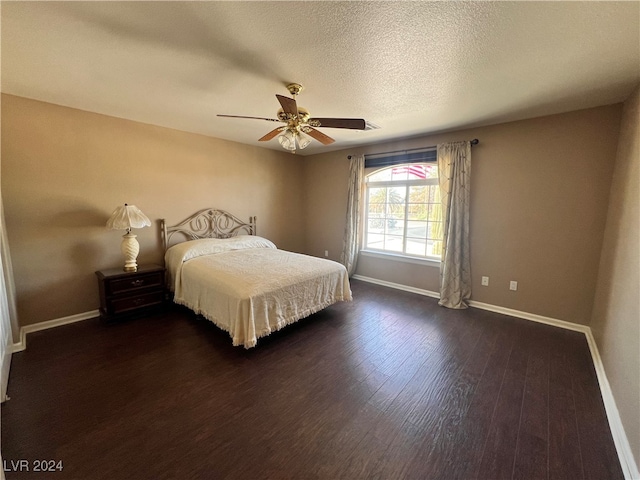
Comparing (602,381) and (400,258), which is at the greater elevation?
(400,258)

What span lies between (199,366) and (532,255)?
150 inches

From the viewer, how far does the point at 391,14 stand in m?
1.39

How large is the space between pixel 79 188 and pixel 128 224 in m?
0.69

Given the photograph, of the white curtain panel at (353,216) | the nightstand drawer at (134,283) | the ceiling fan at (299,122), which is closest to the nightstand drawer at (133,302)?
the nightstand drawer at (134,283)

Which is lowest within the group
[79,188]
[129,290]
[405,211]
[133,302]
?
[133,302]

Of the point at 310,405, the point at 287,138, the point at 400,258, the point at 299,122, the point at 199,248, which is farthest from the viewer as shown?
the point at 400,258

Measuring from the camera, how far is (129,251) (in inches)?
120

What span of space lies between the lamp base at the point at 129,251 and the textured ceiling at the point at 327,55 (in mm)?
1467

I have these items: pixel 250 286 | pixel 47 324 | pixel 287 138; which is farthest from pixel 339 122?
pixel 47 324

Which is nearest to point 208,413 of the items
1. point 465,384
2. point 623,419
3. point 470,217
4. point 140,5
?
point 465,384

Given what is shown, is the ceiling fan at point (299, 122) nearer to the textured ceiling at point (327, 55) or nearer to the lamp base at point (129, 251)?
the textured ceiling at point (327, 55)

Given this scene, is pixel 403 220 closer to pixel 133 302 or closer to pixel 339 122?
pixel 339 122

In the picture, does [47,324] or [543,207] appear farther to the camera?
[543,207]

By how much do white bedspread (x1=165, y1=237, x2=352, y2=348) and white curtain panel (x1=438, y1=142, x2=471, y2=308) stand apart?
1.49 m
